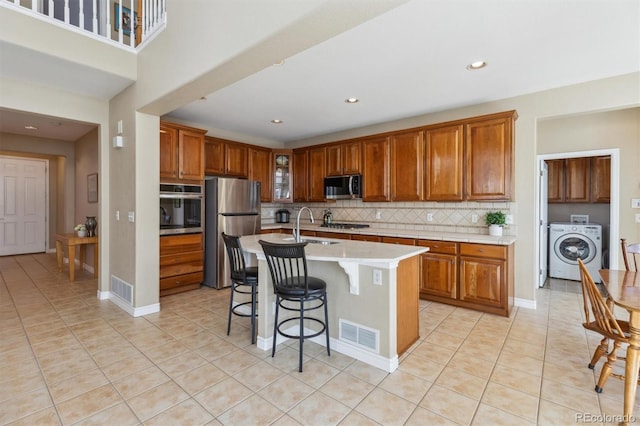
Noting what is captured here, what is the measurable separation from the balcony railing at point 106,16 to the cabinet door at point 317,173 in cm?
307

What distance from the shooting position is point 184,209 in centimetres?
432

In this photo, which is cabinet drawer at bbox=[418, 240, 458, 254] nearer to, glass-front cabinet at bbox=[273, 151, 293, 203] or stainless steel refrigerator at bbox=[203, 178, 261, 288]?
stainless steel refrigerator at bbox=[203, 178, 261, 288]

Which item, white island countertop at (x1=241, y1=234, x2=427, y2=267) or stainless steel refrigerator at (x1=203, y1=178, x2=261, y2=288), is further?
stainless steel refrigerator at (x1=203, y1=178, x2=261, y2=288)

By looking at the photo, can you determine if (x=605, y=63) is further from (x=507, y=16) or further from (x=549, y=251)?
(x=549, y=251)

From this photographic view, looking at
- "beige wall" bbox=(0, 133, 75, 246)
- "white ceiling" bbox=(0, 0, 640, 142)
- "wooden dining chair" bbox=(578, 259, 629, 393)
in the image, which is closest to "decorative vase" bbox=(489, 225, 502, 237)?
"white ceiling" bbox=(0, 0, 640, 142)

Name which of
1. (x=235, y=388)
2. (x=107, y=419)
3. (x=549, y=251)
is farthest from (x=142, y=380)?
(x=549, y=251)

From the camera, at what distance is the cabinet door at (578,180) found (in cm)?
510

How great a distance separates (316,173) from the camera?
18.6 ft

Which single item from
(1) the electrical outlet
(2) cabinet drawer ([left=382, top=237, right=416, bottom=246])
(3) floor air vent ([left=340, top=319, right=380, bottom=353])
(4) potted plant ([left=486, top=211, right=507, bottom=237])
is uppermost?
(4) potted plant ([left=486, top=211, right=507, bottom=237])

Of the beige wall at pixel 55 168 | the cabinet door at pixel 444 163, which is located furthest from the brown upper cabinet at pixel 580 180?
the beige wall at pixel 55 168

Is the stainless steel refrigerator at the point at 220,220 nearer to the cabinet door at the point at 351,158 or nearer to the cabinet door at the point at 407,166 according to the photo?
the cabinet door at the point at 351,158

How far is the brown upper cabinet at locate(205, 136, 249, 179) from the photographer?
193 inches

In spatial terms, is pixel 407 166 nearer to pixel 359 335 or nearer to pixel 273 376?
pixel 359 335

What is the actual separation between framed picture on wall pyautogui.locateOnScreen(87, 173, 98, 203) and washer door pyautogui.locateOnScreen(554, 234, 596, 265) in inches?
309
